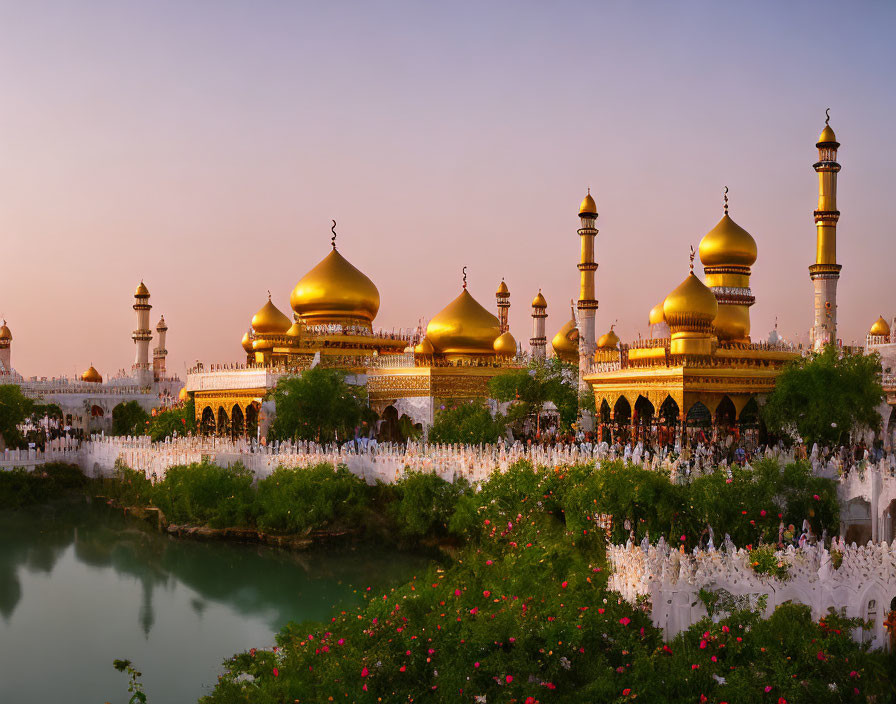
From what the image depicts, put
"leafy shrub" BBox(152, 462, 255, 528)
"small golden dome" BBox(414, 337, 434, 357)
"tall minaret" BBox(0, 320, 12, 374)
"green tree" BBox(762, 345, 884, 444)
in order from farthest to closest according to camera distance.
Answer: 1. "tall minaret" BBox(0, 320, 12, 374)
2. "small golden dome" BBox(414, 337, 434, 357)
3. "leafy shrub" BBox(152, 462, 255, 528)
4. "green tree" BBox(762, 345, 884, 444)

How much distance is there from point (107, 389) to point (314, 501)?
26.3m

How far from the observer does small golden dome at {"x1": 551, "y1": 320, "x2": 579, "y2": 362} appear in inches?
1506

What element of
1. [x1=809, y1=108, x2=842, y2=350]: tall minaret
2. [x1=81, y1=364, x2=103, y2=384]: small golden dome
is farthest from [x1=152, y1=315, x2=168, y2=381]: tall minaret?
[x1=809, y1=108, x2=842, y2=350]: tall minaret

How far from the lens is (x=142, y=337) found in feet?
151

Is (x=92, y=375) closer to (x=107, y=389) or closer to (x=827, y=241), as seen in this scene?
(x=107, y=389)

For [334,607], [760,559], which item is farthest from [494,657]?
[334,607]

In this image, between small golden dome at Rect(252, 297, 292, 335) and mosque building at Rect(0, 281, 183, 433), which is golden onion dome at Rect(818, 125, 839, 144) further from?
mosque building at Rect(0, 281, 183, 433)

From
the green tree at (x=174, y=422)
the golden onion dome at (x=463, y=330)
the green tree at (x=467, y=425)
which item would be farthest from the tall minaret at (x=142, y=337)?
the green tree at (x=467, y=425)

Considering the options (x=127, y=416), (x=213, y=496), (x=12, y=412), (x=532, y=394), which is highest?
(x=532, y=394)

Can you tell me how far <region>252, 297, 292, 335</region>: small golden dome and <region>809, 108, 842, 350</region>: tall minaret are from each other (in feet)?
63.4

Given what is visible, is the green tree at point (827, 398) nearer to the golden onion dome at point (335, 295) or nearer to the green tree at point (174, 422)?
the golden onion dome at point (335, 295)

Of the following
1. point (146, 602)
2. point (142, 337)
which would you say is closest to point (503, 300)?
point (142, 337)

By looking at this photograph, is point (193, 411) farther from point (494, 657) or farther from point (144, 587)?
point (494, 657)

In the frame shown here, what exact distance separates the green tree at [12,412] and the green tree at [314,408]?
31.4 feet
